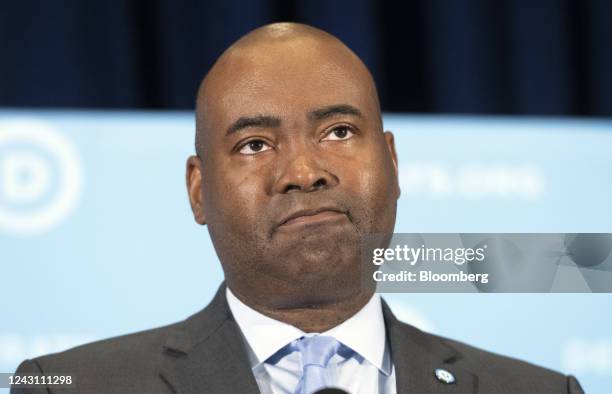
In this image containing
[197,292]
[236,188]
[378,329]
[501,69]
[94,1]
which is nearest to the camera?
[236,188]

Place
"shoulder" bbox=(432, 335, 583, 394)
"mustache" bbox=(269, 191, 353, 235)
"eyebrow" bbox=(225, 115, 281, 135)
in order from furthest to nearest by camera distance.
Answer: "shoulder" bbox=(432, 335, 583, 394) → "eyebrow" bbox=(225, 115, 281, 135) → "mustache" bbox=(269, 191, 353, 235)

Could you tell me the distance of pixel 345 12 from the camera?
133 inches

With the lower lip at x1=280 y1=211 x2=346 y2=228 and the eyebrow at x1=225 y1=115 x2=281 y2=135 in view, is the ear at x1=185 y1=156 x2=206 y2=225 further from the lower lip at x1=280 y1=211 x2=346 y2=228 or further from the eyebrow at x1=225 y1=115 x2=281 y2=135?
the lower lip at x1=280 y1=211 x2=346 y2=228

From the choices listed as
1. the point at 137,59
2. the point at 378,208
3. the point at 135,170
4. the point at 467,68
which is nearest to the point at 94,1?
the point at 137,59

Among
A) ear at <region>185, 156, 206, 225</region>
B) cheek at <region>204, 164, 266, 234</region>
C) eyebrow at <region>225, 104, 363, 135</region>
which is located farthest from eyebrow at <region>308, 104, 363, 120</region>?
ear at <region>185, 156, 206, 225</region>

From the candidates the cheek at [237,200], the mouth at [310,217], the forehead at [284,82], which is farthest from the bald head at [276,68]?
the mouth at [310,217]

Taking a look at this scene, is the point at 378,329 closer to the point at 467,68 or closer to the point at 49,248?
the point at 49,248

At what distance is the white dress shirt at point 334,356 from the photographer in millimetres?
1866

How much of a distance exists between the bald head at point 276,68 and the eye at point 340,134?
0.08 meters

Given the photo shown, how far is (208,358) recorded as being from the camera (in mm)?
1863

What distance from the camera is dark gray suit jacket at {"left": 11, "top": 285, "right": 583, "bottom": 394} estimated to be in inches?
72.0

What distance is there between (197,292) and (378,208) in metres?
1.03

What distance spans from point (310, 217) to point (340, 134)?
21 cm

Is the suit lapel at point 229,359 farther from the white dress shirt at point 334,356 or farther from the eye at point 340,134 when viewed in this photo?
the eye at point 340,134
